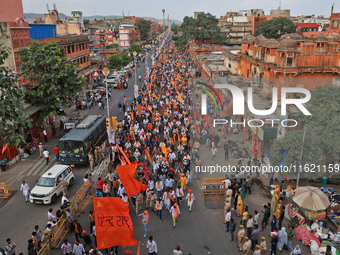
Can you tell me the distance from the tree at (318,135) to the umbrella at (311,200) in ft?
7.34

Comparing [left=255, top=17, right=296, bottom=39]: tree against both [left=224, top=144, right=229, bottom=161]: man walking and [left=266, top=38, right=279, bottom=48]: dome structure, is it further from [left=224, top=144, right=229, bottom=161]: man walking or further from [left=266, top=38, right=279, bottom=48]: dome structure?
[left=224, top=144, right=229, bottom=161]: man walking

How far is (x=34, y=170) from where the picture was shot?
2072cm

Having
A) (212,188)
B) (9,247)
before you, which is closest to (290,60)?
(212,188)

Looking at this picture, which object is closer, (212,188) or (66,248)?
(66,248)

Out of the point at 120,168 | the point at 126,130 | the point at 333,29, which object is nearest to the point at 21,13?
the point at 126,130

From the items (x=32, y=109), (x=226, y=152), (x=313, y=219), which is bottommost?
(x=313, y=219)

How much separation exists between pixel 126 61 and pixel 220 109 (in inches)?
1813

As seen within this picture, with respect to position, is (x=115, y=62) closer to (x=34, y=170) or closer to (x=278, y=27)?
(x=278, y=27)

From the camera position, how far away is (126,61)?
7144cm

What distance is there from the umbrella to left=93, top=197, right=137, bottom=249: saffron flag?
7.70 meters

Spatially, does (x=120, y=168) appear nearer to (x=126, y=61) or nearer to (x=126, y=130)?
(x=126, y=130)

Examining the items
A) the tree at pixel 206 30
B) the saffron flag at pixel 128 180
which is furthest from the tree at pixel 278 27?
the saffron flag at pixel 128 180

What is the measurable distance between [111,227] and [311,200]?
8775mm

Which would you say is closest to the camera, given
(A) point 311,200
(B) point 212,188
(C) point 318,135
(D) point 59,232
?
(D) point 59,232
